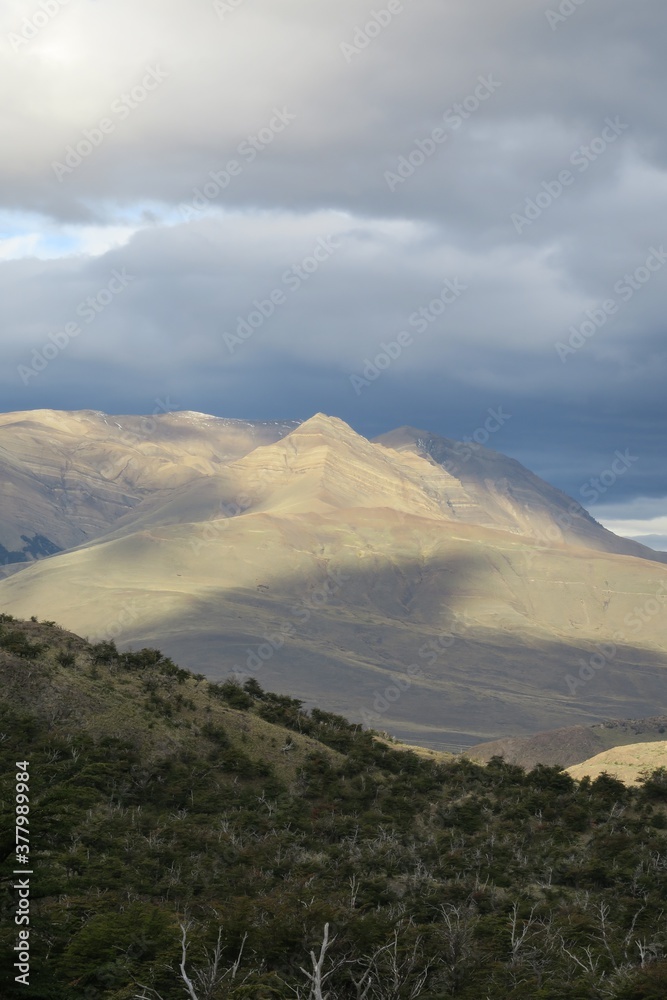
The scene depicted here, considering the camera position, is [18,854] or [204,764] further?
[204,764]

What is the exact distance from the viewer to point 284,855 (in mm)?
50344

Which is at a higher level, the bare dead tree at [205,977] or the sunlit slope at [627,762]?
the sunlit slope at [627,762]

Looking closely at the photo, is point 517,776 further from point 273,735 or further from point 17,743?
point 17,743

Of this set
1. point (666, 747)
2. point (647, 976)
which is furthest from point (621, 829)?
point (666, 747)

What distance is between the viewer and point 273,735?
7031 cm

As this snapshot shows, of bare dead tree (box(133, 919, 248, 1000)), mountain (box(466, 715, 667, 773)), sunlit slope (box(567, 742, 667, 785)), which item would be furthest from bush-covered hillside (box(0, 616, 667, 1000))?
mountain (box(466, 715, 667, 773))

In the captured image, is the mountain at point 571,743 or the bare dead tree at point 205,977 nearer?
the bare dead tree at point 205,977

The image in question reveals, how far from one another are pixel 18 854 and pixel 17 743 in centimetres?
3252

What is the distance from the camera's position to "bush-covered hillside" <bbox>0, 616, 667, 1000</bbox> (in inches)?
1161

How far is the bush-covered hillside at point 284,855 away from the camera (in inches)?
1161

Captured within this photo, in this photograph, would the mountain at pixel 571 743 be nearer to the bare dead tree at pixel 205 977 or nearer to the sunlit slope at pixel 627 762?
the sunlit slope at pixel 627 762

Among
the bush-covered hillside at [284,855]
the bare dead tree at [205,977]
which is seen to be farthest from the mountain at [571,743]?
the bare dead tree at [205,977]

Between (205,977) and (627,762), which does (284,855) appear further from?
(627,762)

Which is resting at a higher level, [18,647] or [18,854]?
[18,647]
